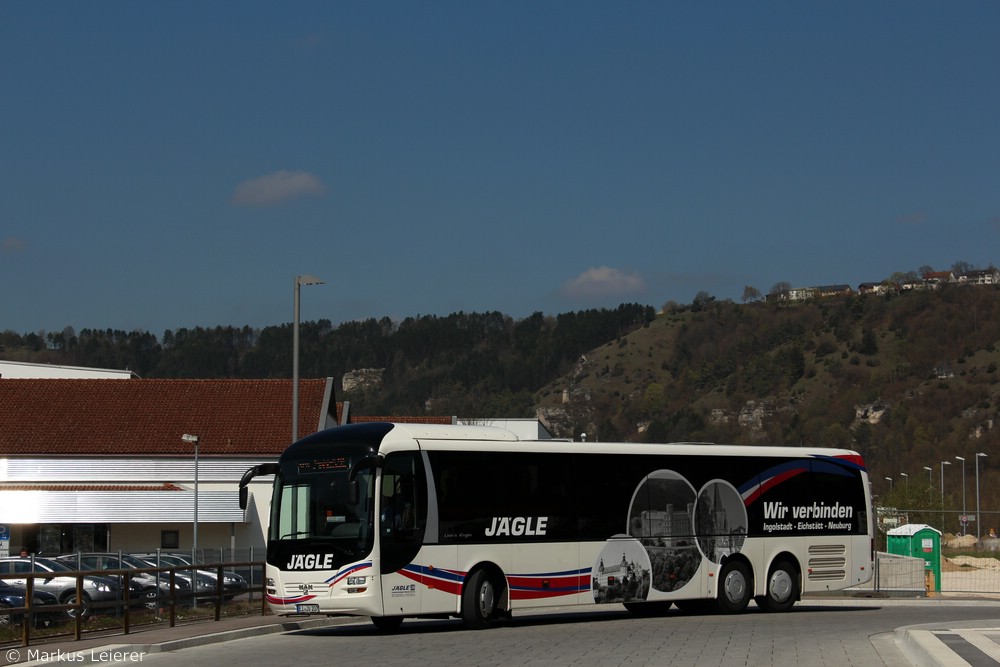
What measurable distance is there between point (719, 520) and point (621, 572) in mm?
2685

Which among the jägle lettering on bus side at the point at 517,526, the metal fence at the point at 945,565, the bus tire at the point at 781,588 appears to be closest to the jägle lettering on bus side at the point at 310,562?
the jägle lettering on bus side at the point at 517,526

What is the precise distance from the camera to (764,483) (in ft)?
88.4

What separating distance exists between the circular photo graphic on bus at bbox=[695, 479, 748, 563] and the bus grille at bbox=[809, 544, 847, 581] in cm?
202

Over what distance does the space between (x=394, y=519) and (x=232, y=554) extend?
1588 centimetres

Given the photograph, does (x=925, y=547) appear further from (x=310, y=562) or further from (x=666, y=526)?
(x=310, y=562)

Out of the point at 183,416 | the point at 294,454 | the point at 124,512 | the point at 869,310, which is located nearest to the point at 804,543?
the point at 294,454

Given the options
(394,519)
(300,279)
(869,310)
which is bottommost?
(394,519)

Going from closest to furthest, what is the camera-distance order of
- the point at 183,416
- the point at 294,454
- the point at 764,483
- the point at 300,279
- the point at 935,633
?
the point at 935,633, the point at 294,454, the point at 764,483, the point at 300,279, the point at 183,416

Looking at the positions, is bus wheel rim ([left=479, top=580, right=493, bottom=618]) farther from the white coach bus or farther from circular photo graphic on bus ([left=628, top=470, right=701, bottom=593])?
circular photo graphic on bus ([left=628, top=470, right=701, bottom=593])

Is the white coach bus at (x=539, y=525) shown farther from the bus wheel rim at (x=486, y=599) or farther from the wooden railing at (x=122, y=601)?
the wooden railing at (x=122, y=601)

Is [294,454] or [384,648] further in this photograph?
[294,454]

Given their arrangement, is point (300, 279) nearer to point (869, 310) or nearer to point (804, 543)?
point (804, 543)

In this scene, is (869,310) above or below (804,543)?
above

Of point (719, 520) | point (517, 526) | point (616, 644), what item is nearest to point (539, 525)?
point (517, 526)
